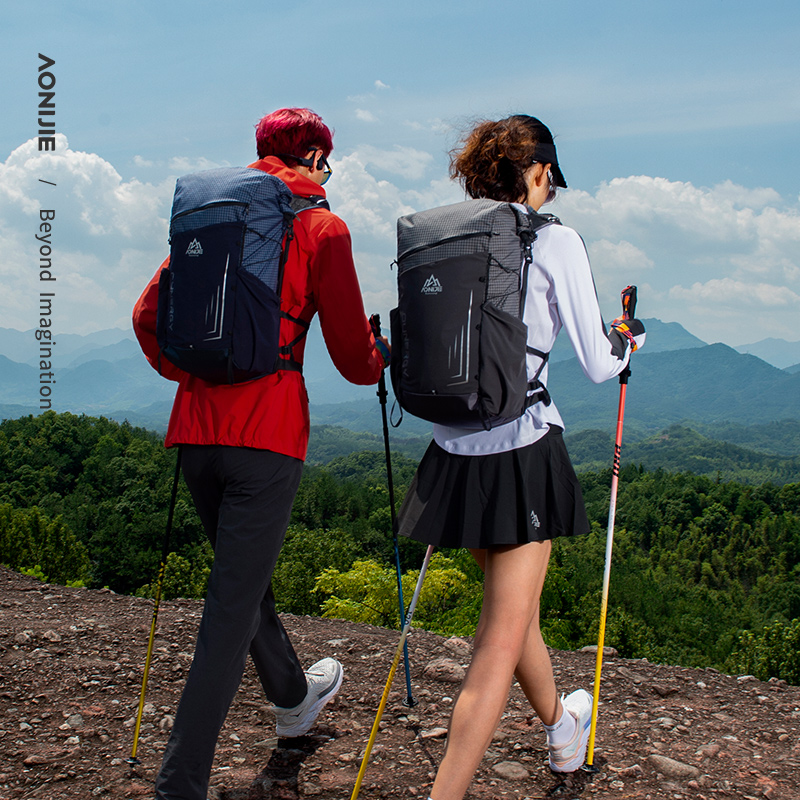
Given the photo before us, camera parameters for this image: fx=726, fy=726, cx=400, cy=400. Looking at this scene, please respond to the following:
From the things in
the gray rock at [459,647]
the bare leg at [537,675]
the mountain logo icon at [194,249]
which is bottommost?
the gray rock at [459,647]

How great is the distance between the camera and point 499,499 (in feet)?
7.72

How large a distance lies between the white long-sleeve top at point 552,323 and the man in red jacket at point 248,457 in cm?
52

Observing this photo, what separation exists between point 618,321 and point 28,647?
380cm

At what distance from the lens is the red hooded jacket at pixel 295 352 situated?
2461mm

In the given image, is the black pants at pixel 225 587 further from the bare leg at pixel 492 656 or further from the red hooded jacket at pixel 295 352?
the bare leg at pixel 492 656

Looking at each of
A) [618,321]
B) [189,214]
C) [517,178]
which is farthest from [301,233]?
[618,321]

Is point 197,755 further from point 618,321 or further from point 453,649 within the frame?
point 453,649

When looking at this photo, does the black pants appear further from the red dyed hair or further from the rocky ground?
the red dyed hair

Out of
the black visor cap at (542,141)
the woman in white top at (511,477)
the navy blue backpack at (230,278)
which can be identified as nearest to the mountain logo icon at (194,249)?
the navy blue backpack at (230,278)

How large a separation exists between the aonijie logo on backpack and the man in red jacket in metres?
0.30

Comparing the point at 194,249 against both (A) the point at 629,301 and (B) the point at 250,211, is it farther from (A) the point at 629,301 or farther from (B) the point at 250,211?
(A) the point at 629,301

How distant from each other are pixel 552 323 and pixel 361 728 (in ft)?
7.72

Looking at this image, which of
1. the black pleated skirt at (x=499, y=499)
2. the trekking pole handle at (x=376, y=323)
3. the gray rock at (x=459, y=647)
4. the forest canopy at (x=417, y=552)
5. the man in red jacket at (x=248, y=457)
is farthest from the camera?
the forest canopy at (x=417, y=552)

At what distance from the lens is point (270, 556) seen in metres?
2.54
